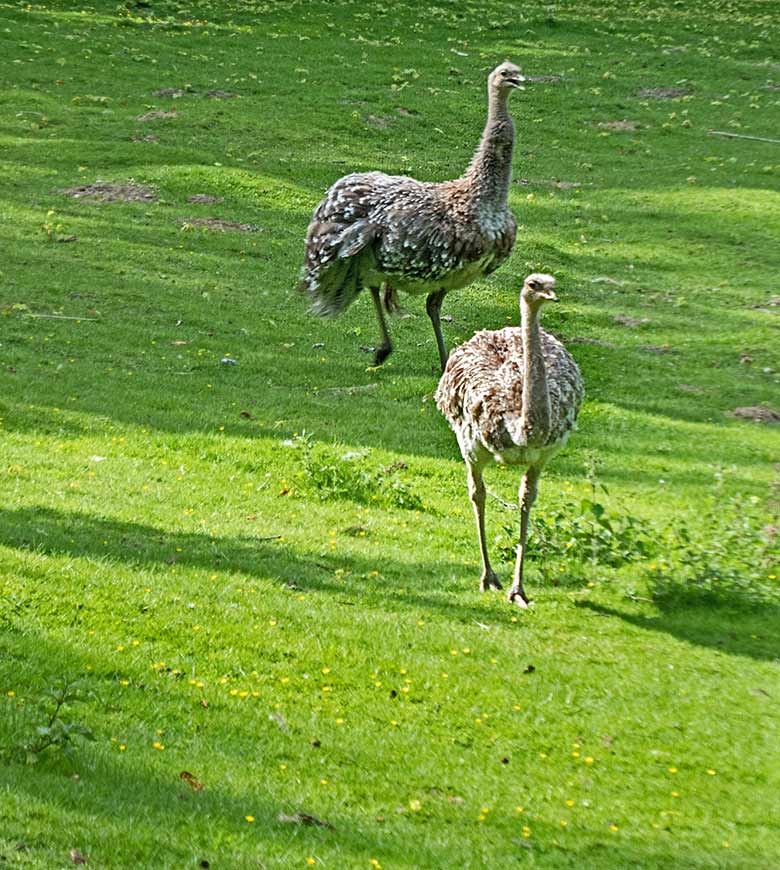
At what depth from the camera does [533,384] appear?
1173 cm

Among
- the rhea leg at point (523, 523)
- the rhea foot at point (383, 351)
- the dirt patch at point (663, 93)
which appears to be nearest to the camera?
the rhea leg at point (523, 523)

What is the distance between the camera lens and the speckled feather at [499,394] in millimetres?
12188

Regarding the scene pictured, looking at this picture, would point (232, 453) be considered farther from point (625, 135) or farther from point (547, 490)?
point (625, 135)

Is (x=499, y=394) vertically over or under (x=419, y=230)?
under

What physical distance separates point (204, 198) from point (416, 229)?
40.8 ft

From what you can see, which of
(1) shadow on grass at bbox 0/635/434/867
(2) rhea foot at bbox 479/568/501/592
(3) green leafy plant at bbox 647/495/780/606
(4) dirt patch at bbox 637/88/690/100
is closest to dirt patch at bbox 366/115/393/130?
(4) dirt patch at bbox 637/88/690/100

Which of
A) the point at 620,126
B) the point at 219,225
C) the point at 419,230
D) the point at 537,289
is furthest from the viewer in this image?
the point at 620,126

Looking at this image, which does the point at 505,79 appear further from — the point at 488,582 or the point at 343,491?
the point at 488,582

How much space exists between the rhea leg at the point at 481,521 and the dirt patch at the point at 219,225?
1457 cm

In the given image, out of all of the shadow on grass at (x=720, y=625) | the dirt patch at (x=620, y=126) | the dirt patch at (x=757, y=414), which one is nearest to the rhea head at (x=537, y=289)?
the shadow on grass at (x=720, y=625)

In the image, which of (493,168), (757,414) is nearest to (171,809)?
(493,168)

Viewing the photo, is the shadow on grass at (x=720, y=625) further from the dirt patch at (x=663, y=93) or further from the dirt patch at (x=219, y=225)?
the dirt patch at (x=663, y=93)

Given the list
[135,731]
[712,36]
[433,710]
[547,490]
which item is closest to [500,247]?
[547,490]

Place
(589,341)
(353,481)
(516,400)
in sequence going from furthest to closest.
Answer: (589,341), (353,481), (516,400)
